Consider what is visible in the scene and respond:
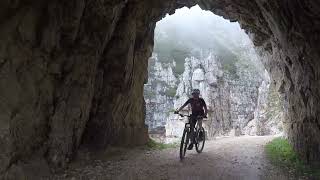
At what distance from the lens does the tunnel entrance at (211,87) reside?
61.3 m

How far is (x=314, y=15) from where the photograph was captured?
32.1 feet

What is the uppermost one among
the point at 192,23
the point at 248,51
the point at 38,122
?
the point at 192,23

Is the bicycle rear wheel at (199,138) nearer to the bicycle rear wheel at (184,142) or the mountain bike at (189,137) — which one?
the mountain bike at (189,137)

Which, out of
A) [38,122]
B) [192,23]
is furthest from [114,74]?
[192,23]

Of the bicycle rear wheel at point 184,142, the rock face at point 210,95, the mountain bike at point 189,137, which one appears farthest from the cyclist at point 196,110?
the rock face at point 210,95

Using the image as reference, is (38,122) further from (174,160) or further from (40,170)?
(174,160)

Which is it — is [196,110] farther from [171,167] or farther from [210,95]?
[210,95]

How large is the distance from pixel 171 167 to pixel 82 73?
3.97m

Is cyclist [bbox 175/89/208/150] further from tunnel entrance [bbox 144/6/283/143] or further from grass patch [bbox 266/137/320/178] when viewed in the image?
tunnel entrance [bbox 144/6/283/143]

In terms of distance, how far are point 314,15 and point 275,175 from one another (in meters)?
4.29

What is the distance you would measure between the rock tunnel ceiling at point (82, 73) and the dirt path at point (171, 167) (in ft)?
2.56

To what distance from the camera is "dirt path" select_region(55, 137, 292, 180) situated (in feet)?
34.0

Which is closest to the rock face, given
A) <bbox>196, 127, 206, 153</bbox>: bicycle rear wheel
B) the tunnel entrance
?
the tunnel entrance

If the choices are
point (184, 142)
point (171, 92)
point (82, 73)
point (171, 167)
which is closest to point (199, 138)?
point (184, 142)
